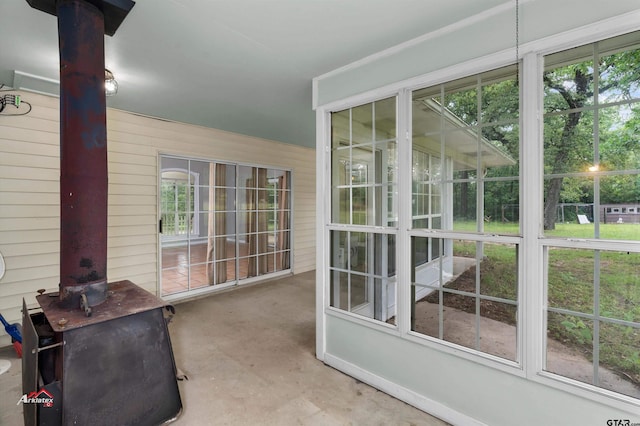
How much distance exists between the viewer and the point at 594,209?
1529mm

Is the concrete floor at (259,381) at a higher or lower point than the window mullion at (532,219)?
lower

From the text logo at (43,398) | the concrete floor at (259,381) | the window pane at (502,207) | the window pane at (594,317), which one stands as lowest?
the concrete floor at (259,381)

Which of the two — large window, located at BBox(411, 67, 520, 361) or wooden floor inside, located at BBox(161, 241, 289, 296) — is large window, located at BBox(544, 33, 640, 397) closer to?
large window, located at BBox(411, 67, 520, 361)

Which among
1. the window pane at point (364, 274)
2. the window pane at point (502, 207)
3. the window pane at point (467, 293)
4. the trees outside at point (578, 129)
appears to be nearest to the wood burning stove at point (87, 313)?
the window pane at point (364, 274)

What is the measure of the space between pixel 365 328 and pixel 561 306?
52.1 inches

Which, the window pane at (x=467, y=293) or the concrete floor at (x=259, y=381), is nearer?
the window pane at (x=467, y=293)

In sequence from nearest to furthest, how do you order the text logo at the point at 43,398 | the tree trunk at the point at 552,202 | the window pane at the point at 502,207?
the text logo at the point at 43,398, the tree trunk at the point at 552,202, the window pane at the point at 502,207

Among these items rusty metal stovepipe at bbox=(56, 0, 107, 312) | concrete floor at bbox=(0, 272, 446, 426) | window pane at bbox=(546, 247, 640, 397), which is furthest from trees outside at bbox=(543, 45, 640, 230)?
rusty metal stovepipe at bbox=(56, 0, 107, 312)

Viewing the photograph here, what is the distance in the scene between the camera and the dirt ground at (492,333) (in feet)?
4.93

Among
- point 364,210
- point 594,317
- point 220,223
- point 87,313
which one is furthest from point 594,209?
point 220,223

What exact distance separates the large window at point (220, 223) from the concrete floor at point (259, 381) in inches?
35.0

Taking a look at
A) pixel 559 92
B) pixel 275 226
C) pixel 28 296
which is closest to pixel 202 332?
pixel 28 296

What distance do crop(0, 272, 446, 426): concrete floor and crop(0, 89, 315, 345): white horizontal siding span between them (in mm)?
Answer: 819

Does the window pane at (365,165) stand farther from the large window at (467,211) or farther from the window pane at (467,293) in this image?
the window pane at (467,293)
